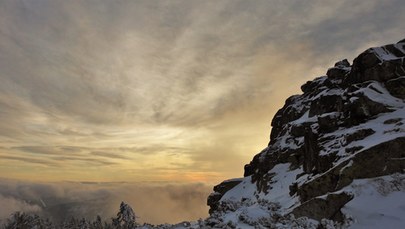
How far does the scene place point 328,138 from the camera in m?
36.7

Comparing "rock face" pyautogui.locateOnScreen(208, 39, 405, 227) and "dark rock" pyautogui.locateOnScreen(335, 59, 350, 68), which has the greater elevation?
"dark rock" pyautogui.locateOnScreen(335, 59, 350, 68)

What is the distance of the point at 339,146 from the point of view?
3303 cm

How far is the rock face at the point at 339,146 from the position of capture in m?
25.0

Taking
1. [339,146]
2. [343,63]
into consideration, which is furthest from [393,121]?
[343,63]

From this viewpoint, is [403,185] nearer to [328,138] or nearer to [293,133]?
[328,138]

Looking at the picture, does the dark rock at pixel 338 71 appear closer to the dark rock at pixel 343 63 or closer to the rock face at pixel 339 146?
the dark rock at pixel 343 63

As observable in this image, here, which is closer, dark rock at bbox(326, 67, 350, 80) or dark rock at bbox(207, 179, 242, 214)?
dark rock at bbox(326, 67, 350, 80)

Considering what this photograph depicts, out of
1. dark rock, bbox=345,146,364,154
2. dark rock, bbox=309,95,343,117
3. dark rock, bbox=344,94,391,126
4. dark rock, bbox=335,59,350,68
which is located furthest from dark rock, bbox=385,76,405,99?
dark rock, bbox=335,59,350,68

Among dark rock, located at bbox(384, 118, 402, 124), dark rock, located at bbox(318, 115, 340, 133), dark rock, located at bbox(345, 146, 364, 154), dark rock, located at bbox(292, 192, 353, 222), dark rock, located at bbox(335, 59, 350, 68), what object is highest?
dark rock, located at bbox(335, 59, 350, 68)

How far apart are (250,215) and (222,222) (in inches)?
85.1

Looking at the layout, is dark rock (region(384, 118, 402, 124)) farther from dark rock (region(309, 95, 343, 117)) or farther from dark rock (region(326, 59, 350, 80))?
dark rock (region(326, 59, 350, 80))

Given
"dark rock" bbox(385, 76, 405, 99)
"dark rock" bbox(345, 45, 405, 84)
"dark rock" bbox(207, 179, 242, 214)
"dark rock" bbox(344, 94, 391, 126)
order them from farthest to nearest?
"dark rock" bbox(207, 179, 242, 214), "dark rock" bbox(345, 45, 405, 84), "dark rock" bbox(385, 76, 405, 99), "dark rock" bbox(344, 94, 391, 126)

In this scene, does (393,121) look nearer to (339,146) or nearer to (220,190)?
(339,146)

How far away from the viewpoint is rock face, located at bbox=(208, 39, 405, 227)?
25.0 metres
